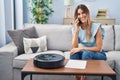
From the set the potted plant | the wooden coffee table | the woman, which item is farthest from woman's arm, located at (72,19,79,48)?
the potted plant

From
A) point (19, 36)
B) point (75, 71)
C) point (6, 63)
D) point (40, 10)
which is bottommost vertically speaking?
point (6, 63)

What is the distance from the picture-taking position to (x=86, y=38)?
2762mm

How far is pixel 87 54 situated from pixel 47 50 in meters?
1.01

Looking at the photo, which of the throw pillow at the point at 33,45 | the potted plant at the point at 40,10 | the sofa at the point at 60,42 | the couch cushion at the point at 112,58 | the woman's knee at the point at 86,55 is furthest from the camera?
the potted plant at the point at 40,10

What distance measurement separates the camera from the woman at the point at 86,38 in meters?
2.64

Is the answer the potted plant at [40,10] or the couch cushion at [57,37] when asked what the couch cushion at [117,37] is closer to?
the couch cushion at [57,37]

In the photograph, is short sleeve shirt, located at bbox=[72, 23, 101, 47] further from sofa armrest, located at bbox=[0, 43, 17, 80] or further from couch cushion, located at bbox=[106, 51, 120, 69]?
sofa armrest, located at bbox=[0, 43, 17, 80]

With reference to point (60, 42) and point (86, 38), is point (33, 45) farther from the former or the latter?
point (86, 38)

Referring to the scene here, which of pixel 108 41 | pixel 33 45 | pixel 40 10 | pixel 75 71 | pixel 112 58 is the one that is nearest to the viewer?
pixel 75 71

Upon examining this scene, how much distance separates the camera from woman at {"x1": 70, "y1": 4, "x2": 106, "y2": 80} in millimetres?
2636

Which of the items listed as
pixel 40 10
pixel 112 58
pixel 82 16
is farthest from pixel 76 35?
pixel 40 10

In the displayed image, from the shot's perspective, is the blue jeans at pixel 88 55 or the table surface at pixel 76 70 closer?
the table surface at pixel 76 70

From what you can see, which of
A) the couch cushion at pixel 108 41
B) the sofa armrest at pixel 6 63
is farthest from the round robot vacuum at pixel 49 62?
the couch cushion at pixel 108 41

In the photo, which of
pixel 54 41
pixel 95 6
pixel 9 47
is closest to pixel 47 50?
pixel 54 41
